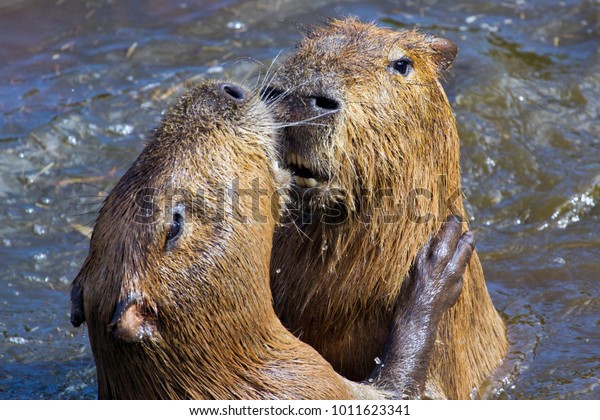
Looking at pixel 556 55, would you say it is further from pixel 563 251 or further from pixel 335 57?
pixel 335 57

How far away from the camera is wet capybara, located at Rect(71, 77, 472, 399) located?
13.0 ft

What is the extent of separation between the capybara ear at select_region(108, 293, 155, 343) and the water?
5.96 feet

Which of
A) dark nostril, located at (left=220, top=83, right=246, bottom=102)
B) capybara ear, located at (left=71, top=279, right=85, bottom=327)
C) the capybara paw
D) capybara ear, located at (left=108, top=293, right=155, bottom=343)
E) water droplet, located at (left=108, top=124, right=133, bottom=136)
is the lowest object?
water droplet, located at (left=108, top=124, right=133, bottom=136)

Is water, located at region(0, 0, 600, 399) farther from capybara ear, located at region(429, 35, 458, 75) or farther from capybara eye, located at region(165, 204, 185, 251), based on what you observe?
capybara eye, located at region(165, 204, 185, 251)

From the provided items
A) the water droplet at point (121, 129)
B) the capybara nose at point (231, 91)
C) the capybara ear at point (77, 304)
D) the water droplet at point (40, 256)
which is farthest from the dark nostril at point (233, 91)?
the water droplet at point (121, 129)

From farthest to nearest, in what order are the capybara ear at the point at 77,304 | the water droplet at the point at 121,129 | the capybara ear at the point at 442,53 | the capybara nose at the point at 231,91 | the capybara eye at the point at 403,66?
the water droplet at the point at 121,129 → the capybara ear at the point at 442,53 → the capybara eye at the point at 403,66 → the capybara nose at the point at 231,91 → the capybara ear at the point at 77,304

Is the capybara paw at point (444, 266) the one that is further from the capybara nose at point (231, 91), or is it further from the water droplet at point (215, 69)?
the water droplet at point (215, 69)

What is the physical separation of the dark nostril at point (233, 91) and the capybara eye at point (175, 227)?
608mm

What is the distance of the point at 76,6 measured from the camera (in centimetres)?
1070

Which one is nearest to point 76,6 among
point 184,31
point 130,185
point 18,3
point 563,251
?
point 18,3

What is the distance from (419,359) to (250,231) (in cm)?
129

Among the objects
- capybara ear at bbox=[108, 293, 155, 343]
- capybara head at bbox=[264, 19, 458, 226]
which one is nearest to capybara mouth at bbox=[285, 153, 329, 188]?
capybara head at bbox=[264, 19, 458, 226]

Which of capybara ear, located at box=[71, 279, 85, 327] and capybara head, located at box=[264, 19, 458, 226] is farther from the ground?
capybara head, located at box=[264, 19, 458, 226]

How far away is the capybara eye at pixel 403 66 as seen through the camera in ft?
16.4
